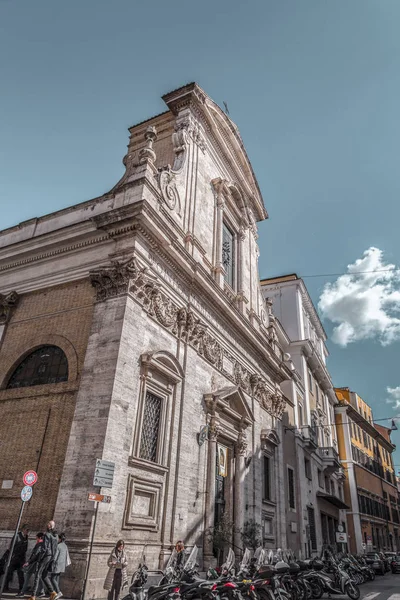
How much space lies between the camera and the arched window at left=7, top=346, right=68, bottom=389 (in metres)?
12.0

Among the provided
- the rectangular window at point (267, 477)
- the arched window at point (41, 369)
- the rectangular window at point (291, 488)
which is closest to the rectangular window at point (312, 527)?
the rectangular window at point (291, 488)

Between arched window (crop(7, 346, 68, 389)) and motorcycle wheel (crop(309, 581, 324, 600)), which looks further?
arched window (crop(7, 346, 68, 389))

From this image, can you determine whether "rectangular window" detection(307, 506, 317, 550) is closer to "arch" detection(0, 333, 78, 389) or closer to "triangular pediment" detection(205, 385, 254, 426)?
"triangular pediment" detection(205, 385, 254, 426)

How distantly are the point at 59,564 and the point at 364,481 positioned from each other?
3674 cm

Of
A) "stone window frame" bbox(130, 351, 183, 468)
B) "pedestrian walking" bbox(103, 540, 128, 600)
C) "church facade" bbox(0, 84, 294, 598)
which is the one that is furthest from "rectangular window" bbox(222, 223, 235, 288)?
"pedestrian walking" bbox(103, 540, 128, 600)

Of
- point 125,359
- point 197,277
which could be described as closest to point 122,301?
point 125,359

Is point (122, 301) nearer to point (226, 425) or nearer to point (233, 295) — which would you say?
point (226, 425)

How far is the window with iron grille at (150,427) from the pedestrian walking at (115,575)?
2910 millimetres

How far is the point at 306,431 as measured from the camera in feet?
88.9

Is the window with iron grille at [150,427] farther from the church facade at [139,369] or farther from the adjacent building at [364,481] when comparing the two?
the adjacent building at [364,481]

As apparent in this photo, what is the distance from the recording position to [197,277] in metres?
14.8

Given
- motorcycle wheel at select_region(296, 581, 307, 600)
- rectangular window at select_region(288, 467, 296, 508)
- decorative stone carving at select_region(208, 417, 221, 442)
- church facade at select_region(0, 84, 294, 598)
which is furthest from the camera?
rectangular window at select_region(288, 467, 296, 508)

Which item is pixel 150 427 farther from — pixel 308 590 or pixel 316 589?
pixel 316 589

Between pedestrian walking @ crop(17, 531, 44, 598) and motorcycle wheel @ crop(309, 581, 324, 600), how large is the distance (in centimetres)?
719
